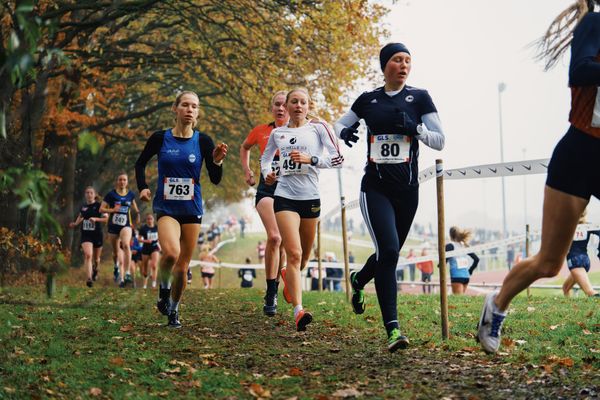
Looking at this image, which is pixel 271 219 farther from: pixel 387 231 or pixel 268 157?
pixel 387 231

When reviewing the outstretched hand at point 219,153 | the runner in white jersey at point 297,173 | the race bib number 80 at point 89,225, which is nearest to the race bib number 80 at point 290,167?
the runner in white jersey at point 297,173

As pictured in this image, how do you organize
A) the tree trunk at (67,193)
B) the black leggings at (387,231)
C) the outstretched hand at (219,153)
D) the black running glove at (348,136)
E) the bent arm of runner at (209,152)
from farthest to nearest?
the tree trunk at (67,193), the bent arm of runner at (209,152), the outstretched hand at (219,153), the black running glove at (348,136), the black leggings at (387,231)

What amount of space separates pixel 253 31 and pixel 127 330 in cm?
1270

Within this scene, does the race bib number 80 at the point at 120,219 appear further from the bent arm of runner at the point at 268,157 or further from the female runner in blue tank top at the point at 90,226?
the bent arm of runner at the point at 268,157

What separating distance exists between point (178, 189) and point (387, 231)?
254cm

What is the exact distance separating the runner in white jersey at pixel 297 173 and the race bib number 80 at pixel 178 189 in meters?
0.78

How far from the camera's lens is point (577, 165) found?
4.62 m

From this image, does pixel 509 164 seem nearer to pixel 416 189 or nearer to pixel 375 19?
pixel 416 189

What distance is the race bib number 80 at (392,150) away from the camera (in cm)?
659

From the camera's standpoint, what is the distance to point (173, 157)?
27.0ft

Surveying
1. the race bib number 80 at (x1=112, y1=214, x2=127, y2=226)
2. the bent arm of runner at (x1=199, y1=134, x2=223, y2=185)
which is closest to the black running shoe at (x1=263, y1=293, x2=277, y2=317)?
the bent arm of runner at (x1=199, y1=134, x2=223, y2=185)

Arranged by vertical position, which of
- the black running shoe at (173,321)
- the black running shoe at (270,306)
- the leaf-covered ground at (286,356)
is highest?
the black running shoe at (270,306)

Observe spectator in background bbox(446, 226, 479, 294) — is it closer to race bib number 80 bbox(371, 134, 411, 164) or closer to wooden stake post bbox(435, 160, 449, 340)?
wooden stake post bbox(435, 160, 449, 340)

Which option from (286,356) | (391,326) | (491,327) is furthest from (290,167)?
(491,327)
